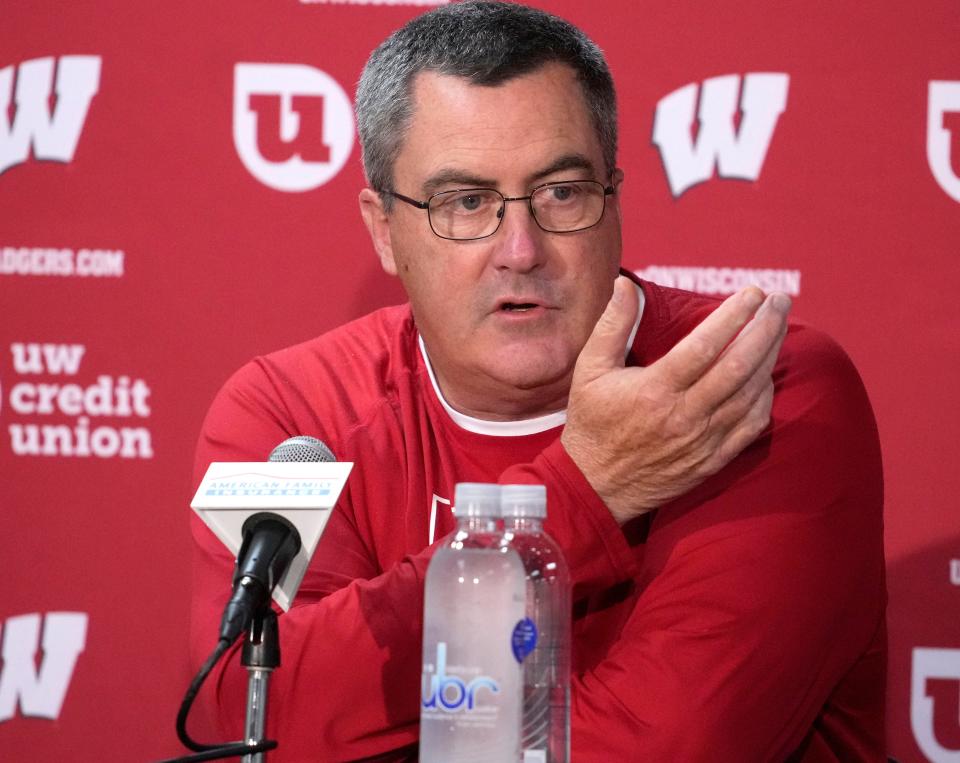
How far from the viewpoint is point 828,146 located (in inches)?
105

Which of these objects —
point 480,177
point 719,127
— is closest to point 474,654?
point 480,177

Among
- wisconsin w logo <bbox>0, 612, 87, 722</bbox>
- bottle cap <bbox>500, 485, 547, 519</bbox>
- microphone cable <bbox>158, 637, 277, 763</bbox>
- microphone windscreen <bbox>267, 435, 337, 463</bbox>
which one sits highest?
microphone windscreen <bbox>267, 435, 337, 463</bbox>

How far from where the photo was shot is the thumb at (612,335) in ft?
5.17

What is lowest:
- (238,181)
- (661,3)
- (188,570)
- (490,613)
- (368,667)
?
(188,570)

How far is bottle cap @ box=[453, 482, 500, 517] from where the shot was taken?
1310 millimetres

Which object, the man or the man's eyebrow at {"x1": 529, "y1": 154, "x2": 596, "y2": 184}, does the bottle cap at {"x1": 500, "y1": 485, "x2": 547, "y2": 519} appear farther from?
the man's eyebrow at {"x1": 529, "y1": 154, "x2": 596, "y2": 184}

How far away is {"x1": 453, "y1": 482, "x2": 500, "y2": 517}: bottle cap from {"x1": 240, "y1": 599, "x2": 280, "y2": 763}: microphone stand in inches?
8.8

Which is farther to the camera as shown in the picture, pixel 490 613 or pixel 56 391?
pixel 56 391

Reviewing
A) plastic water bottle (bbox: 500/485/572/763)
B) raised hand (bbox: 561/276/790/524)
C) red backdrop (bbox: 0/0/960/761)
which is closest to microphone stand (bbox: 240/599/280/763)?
Result: plastic water bottle (bbox: 500/485/572/763)

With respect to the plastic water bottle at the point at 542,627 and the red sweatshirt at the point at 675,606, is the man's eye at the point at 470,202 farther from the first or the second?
the plastic water bottle at the point at 542,627

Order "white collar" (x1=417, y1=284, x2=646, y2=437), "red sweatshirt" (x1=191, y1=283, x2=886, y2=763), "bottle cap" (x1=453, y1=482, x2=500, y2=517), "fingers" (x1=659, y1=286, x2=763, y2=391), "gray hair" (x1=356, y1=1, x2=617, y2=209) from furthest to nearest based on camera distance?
1. "white collar" (x1=417, y1=284, x2=646, y2=437)
2. "gray hair" (x1=356, y1=1, x2=617, y2=209)
3. "red sweatshirt" (x1=191, y1=283, x2=886, y2=763)
4. "fingers" (x1=659, y1=286, x2=763, y2=391)
5. "bottle cap" (x1=453, y1=482, x2=500, y2=517)

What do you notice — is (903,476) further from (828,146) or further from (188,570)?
(188,570)

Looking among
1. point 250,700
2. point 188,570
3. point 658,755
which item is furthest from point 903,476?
point 250,700

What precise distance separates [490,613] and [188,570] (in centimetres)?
163
